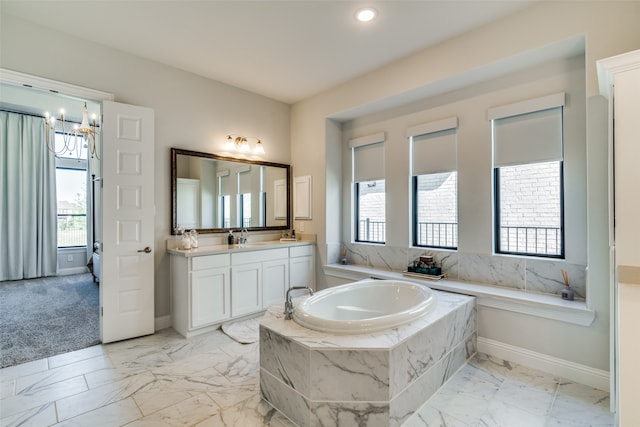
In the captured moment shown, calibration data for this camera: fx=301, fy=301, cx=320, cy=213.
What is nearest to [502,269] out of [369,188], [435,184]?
[435,184]

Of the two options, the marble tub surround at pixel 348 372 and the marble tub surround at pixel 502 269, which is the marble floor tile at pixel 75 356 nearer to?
the marble tub surround at pixel 348 372

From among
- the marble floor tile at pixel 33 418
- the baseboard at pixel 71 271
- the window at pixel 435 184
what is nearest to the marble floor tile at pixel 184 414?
the marble floor tile at pixel 33 418

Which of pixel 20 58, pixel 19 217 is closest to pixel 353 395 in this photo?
pixel 20 58

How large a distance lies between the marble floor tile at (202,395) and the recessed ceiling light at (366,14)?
9.85 ft

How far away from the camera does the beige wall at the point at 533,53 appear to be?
7.03 feet

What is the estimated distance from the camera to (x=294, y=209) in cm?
461

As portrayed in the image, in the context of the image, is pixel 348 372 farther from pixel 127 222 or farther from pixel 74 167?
pixel 74 167

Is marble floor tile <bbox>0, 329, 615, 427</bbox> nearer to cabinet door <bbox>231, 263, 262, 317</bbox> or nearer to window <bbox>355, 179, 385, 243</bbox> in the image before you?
cabinet door <bbox>231, 263, 262, 317</bbox>

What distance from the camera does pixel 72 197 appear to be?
6504mm

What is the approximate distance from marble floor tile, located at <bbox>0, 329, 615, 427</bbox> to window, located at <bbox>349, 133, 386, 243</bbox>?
195cm

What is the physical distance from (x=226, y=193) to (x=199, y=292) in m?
1.32

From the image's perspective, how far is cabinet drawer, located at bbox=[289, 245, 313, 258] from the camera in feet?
13.3

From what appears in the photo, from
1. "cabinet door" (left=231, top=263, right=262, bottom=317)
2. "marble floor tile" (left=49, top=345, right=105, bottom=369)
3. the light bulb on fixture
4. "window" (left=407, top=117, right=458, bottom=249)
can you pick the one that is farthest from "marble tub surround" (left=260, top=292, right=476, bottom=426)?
the light bulb on fixture

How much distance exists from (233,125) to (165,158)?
3.30ft
